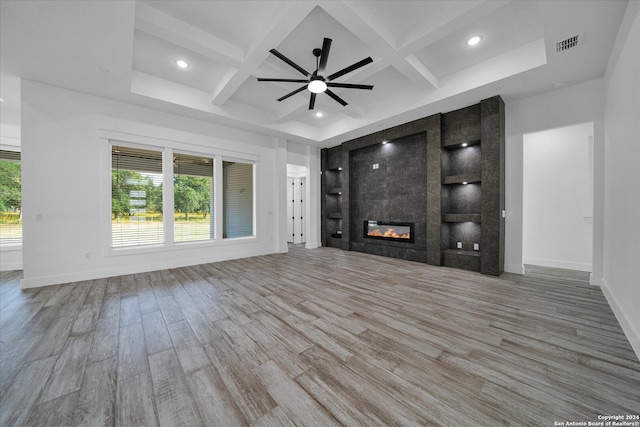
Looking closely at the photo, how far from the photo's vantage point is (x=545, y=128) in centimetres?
394

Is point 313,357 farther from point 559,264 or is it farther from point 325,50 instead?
point 559,264

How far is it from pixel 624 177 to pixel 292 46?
427 centimetres

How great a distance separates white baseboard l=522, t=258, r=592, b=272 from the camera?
4.34m

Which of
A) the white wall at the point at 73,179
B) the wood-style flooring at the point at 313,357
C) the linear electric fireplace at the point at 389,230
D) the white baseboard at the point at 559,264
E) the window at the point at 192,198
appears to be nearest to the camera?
the wood-style flooring at the point at 313,357

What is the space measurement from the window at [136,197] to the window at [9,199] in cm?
247

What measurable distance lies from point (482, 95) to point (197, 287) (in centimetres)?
581

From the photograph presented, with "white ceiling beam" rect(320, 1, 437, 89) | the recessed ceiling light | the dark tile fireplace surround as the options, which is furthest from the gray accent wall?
the recessed ceiling light

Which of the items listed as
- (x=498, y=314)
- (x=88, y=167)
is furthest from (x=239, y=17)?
(x=498, y=314)

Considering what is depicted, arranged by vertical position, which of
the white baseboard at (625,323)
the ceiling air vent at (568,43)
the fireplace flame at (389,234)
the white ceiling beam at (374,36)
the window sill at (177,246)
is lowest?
the white baseboard at (625,323)

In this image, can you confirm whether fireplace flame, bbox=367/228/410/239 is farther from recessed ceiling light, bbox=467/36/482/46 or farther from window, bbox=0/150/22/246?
window, bbox=0/150/22/246

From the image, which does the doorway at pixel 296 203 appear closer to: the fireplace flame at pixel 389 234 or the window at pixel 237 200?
the window at pixel 237 200

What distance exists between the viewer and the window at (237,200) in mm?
5785

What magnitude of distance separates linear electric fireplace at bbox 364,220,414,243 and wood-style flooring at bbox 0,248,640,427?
223 centimetres

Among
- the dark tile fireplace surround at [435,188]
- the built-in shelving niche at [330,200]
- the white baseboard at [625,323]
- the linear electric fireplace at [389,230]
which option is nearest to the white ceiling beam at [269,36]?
the dark tile fireplace surround at [435,188]
